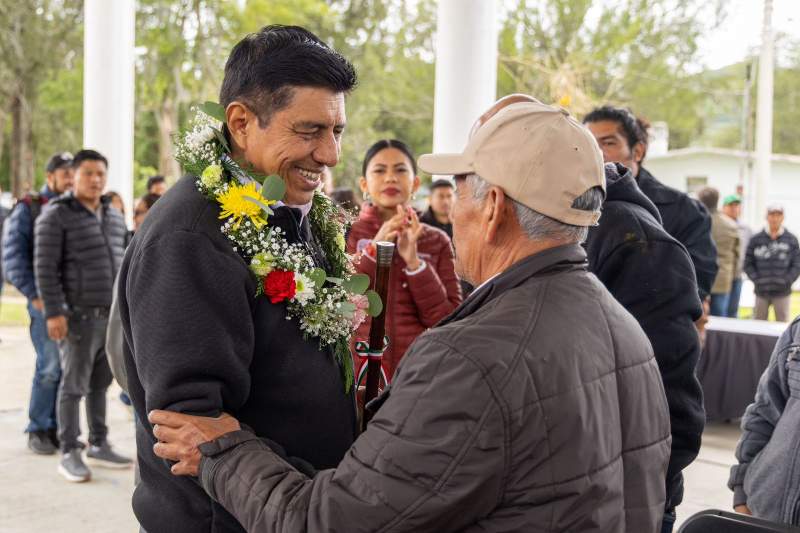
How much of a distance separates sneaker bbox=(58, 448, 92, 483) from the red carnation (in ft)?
14.5

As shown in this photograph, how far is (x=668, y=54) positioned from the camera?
3453cm

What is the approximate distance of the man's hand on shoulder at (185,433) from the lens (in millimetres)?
1735

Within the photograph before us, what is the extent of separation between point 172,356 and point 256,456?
0.27m

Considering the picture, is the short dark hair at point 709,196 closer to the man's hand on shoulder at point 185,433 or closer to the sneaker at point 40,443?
the sneaker at point 40,443

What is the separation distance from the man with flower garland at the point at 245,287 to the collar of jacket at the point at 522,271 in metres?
0.48

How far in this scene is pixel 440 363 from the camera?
1.45m

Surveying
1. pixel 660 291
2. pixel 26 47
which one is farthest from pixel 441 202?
pixel 26 47

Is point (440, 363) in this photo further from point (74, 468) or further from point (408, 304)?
point (74, 468)

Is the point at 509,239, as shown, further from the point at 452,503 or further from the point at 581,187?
the point at 452,503

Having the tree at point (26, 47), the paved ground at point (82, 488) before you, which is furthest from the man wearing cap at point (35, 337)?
the tree at point (26, 47)

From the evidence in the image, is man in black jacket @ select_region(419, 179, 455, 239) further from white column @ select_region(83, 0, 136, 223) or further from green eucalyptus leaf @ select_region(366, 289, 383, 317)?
white column @ select_region(83, 0, 136, 223)

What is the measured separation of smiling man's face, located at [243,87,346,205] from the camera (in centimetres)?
201

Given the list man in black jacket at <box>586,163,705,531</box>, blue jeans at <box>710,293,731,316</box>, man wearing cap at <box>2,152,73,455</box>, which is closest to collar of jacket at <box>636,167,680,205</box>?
man in black jacket at <box>586,163,705,531</box>

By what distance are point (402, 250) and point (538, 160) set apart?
290cm
